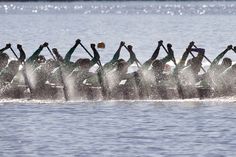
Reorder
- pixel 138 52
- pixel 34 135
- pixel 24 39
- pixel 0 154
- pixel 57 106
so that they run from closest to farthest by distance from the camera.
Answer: pixel 0 154
pixel 34 135
pixel 57 106
pixel 138 52
pixel 24 39

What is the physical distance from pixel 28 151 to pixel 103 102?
12.1 m

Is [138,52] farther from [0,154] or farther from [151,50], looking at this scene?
[0,154]

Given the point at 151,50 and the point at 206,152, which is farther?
the point at 151,50

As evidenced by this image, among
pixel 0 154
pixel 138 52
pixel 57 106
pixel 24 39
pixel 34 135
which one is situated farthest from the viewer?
pixel 24 39

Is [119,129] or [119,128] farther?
[119,128]

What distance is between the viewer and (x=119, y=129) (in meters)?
39.2

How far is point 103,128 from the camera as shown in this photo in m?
39.5

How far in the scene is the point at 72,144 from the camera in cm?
3584

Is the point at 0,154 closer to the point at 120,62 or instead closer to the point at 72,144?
the point at 72,144

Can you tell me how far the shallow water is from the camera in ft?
115

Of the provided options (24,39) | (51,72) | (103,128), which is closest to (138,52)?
(24,39)

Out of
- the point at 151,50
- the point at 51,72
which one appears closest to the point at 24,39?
the point at 151,50

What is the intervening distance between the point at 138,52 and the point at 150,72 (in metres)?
36.6

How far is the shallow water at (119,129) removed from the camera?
34938 millimetres
